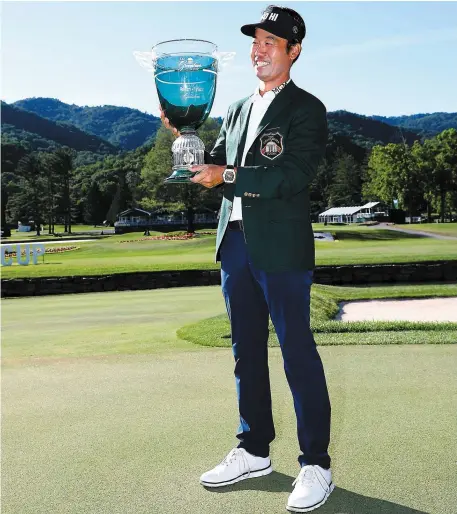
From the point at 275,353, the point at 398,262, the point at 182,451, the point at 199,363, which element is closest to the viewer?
the point at 182,451

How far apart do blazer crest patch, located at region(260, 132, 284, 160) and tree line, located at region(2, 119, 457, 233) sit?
38.9m

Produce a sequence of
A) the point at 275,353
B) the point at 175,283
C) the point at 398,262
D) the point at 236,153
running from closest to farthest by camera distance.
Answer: the point at 236,153
the point at 275,353
the point at 175,283
the point at 398,262

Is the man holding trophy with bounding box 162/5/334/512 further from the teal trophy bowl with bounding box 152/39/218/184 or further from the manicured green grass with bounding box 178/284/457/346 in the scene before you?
the manicured green grass with bounding box 178/284/457/346

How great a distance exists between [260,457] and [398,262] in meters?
17.2

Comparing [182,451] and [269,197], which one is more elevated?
[269,197]

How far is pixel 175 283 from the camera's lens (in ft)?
59.3

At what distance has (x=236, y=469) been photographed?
9.94 ft

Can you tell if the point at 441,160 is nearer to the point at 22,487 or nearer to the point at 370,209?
the point at 370,209

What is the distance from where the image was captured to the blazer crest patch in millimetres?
2891

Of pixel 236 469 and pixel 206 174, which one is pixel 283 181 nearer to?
pixel 206 174

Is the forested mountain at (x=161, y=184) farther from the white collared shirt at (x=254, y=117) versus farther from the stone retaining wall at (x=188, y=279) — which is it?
the white collared shirt at (x=254, y=117)

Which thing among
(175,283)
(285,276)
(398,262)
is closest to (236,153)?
(285,276)

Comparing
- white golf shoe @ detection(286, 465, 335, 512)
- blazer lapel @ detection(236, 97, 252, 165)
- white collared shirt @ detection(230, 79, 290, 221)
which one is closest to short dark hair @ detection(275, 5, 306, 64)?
white collared shirt @ detection(230, 79, 290, 221)

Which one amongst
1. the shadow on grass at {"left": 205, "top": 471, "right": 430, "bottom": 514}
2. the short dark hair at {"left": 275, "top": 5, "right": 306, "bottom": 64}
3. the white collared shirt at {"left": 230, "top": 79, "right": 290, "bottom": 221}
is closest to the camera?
the shadow on grass at {"left": 205, "top": 471, "right": 430, "bottom": 514}
